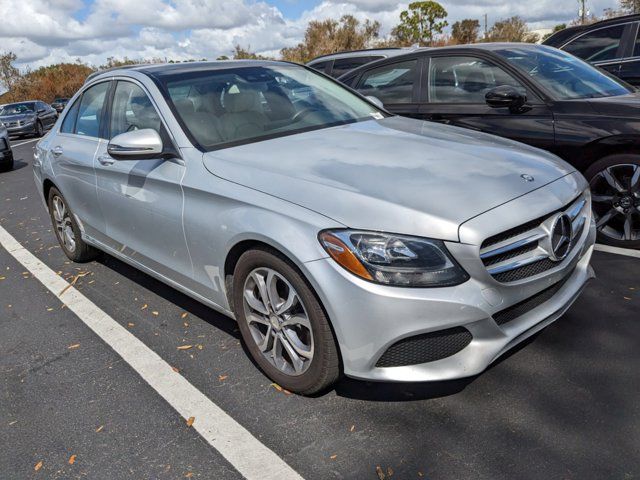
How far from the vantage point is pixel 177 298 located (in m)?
4.35

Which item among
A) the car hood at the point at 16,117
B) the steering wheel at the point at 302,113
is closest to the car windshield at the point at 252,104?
the steering wheel at the point at 302,113

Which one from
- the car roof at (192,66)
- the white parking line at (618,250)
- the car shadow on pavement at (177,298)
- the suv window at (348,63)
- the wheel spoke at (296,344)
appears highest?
the car roof at (192,66)

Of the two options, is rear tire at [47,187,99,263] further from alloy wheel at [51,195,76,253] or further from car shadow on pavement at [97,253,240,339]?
car shadow on pavement at [97,253,240,339]

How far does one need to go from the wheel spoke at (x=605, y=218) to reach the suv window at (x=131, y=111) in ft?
11.4

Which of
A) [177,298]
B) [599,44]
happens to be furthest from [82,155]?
[599,44]

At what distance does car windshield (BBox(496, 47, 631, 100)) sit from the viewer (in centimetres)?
488

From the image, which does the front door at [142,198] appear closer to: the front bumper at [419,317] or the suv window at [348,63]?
the front bumper at [419,317]

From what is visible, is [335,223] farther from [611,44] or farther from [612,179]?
[611,44]

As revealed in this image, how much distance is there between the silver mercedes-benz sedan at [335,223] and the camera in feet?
7.98

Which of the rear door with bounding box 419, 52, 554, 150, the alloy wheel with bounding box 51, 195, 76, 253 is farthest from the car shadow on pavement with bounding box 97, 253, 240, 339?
the rear door with bounding box 419, 52, 554, 150

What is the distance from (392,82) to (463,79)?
82 cm

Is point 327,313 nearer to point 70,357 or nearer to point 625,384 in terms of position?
point 625,384

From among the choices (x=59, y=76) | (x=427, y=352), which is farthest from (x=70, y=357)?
(x=59, y=76)

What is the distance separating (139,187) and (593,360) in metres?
2.85
